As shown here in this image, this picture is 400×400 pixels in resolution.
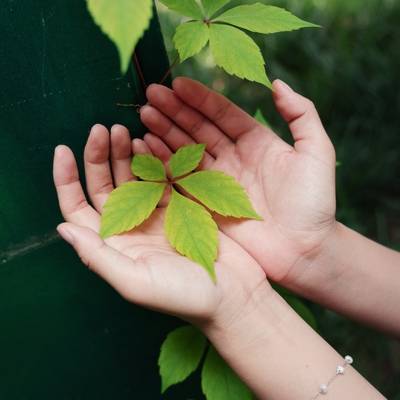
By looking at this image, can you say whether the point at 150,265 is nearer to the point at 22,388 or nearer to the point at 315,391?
the point at 315,391

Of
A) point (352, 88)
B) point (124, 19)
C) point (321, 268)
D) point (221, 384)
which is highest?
point (124, 19)

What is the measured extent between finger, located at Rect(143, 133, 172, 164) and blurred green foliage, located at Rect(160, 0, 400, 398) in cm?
115

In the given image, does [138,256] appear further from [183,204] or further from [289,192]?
[289,192]

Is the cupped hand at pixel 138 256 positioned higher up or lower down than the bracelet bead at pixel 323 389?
higher up

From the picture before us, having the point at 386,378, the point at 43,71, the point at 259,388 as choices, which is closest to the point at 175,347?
the point at 259,388

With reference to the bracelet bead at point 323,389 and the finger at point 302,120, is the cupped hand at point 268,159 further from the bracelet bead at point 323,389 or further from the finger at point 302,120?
the bracelet bead at point 323,389

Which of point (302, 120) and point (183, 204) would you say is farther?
point (302, 120)

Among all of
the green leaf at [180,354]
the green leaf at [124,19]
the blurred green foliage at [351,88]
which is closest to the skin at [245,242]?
the green leaf at [180,354]

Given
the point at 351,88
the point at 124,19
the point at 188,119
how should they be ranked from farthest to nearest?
the point at 351,88 → the point at 188,119 → the point at 124,19

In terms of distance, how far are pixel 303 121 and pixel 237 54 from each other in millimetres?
252

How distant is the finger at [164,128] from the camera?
39.3 inches

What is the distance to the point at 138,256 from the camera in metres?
0.87

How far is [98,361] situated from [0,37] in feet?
2.52

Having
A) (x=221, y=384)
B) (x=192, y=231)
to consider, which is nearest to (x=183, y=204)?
(x=192, y=231)
